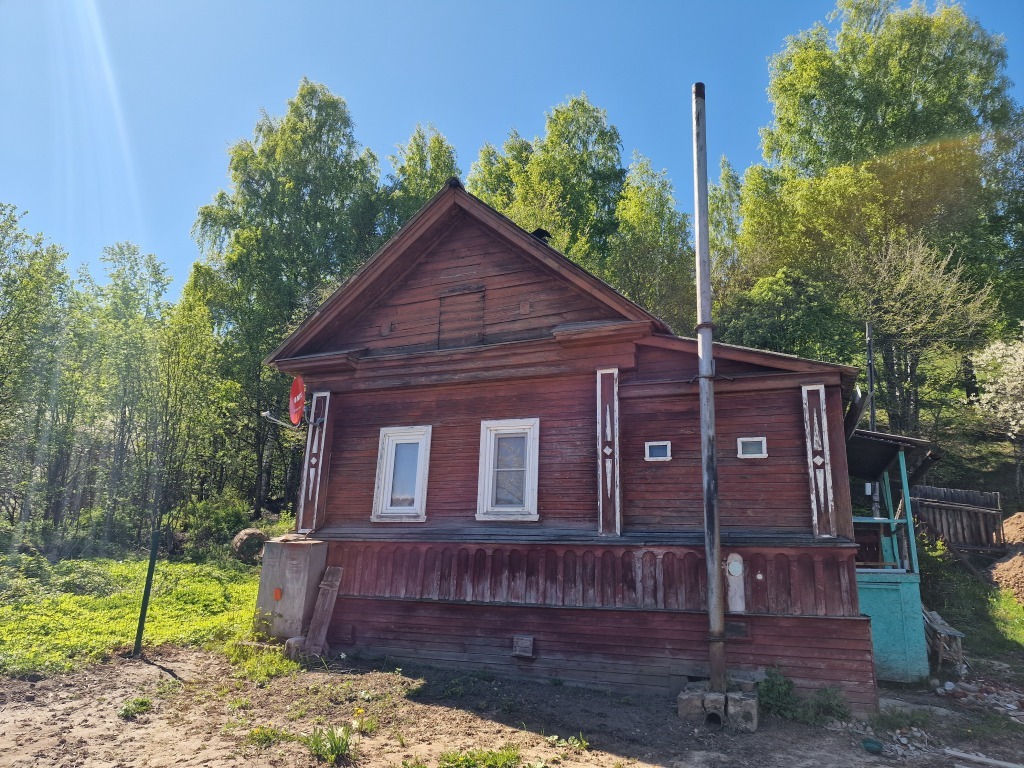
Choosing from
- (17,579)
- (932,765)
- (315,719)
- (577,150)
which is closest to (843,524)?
(932,765)

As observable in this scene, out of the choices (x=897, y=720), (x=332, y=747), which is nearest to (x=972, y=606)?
(x=897, y=720)

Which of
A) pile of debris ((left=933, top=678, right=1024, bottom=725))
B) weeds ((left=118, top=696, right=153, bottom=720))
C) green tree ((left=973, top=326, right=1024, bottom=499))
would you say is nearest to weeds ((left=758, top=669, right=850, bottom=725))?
pile of debris ((left=933, top=678, right=1024, bottom=725))

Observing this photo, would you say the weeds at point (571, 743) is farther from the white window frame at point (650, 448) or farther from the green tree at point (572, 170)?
the green tree at point (572, 170)

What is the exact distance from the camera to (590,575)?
877 centimetres

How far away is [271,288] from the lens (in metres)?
29.4

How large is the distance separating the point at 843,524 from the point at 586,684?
396cm

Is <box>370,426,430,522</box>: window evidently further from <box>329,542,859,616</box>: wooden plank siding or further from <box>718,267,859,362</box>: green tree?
<box>718,267,859,362</box>: green tree

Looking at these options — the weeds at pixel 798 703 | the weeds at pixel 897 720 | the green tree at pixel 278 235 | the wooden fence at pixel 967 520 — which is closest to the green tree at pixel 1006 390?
the wooden fence at pixel 967 520

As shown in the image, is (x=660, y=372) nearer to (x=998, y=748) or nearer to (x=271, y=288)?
(x=998, y=748)

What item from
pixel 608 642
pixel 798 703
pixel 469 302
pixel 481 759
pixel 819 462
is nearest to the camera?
pixel 481 759

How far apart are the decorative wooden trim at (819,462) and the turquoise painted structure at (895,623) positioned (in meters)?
2.52

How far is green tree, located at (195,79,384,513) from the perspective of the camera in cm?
2936

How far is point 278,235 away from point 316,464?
22.2m

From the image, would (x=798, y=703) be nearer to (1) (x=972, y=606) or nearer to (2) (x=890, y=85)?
(1) (x=972, y=606)
